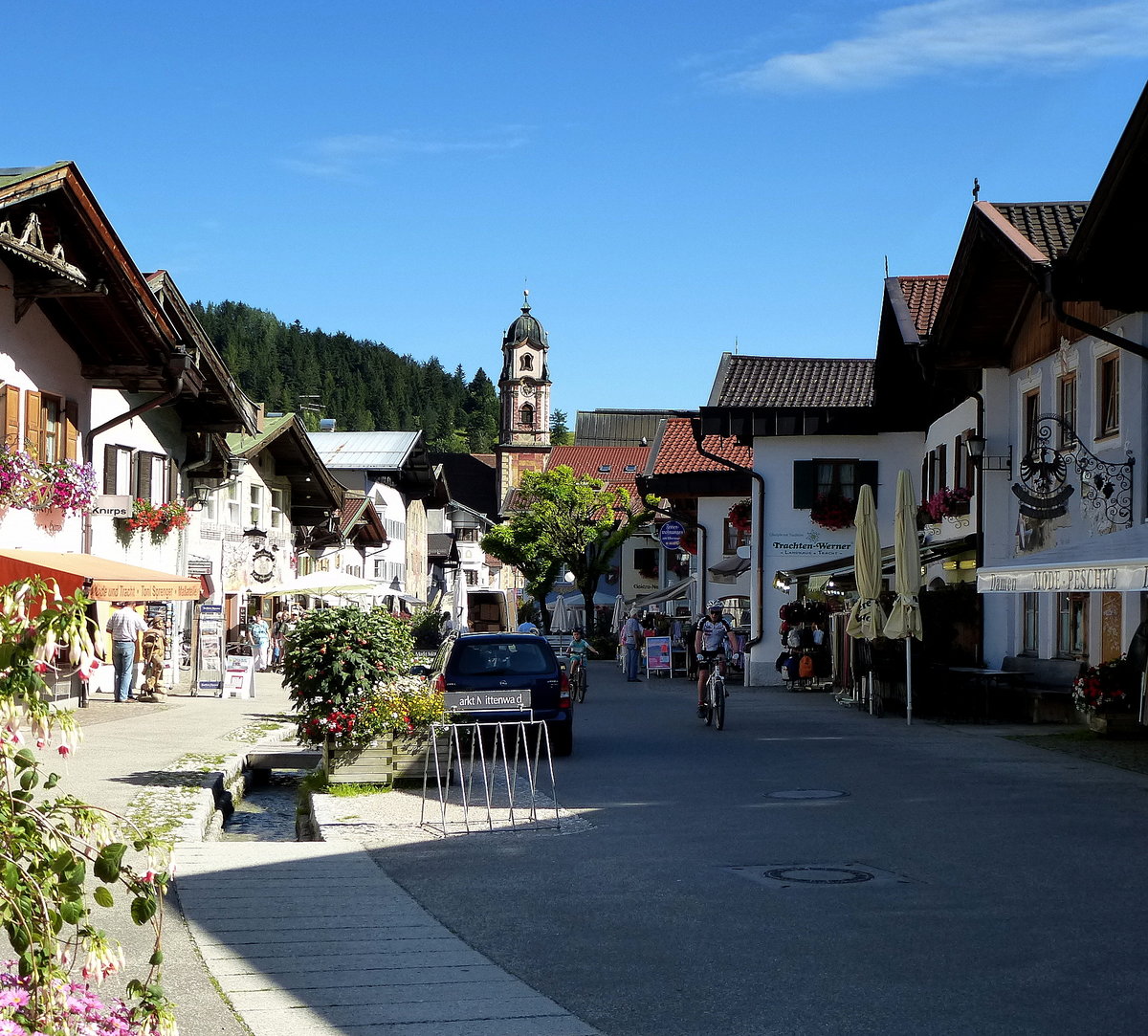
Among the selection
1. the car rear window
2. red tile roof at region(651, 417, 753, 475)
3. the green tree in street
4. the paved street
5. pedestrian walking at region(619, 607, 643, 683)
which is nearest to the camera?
the paved street

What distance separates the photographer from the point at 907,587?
22.6m

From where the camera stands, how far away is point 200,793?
1444cm

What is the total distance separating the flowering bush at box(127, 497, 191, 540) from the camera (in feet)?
92.2

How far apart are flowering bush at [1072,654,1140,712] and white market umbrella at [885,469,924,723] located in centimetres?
400

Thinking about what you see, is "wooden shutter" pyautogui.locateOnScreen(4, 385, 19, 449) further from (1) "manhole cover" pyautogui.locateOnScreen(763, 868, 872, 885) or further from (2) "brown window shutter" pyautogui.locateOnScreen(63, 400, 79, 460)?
(1) "manhole cover" pyautogui.locateOnScreen(763, 868, 872, 885)

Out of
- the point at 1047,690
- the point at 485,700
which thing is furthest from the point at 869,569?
the point at 485,700

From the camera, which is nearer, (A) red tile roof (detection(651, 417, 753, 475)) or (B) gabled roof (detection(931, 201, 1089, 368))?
(B) gabled roof (detection(931, 201, 1089, 368))

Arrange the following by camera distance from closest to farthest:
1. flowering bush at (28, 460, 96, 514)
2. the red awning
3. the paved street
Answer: the paved street
the red awning
flowering bush at (28, 460, 96, 514)

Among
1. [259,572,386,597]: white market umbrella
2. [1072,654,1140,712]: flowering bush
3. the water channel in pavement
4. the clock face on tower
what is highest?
the clock face on tower

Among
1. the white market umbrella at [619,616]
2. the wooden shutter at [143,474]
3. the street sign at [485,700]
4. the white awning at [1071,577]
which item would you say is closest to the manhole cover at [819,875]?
the street sign at [485,700]

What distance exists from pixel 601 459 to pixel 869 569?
10256cm

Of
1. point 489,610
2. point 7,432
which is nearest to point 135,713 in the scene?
point 7,432

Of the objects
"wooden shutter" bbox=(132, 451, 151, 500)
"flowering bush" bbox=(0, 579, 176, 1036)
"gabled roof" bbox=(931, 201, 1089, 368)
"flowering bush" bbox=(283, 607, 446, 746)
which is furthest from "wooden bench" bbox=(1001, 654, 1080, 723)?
"flowering bush" bbox=(0, 579, 176, 1036)

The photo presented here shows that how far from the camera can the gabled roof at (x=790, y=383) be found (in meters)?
36.2
